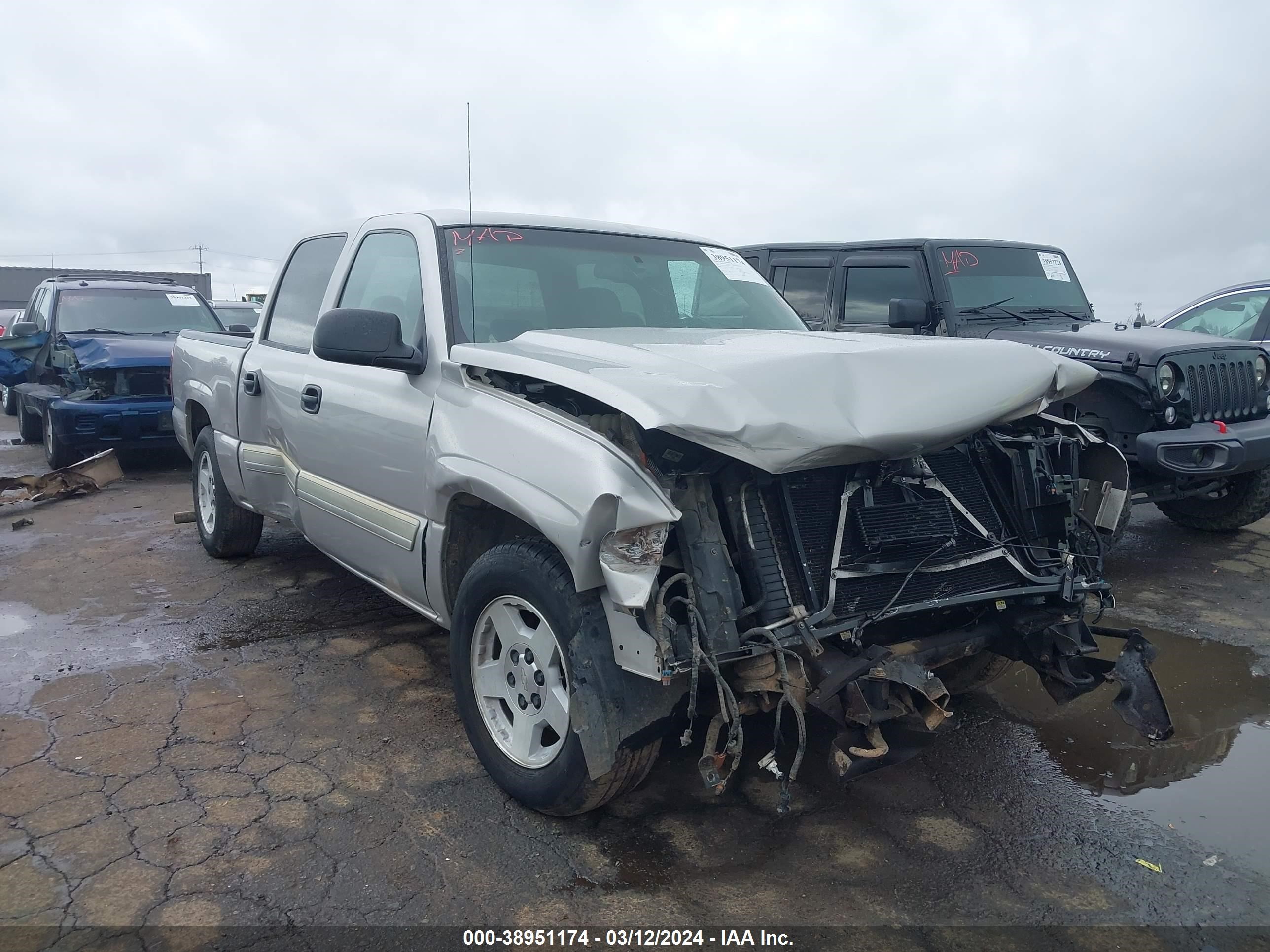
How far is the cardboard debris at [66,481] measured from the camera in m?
7.52

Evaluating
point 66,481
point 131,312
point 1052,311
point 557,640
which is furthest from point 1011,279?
point 131,312

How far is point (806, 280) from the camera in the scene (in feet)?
23.7

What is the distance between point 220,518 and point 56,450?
14.0ft

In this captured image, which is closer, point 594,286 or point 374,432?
point 374,432

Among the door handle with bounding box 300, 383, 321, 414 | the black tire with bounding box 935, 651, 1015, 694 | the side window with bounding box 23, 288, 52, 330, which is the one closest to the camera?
the black tire with bounding box 935, 651, 1015, 694

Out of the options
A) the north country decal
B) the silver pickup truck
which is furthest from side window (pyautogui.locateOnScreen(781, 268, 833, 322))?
the silver pickup truck

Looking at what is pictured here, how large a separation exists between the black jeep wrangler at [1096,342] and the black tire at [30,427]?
8.66 metres

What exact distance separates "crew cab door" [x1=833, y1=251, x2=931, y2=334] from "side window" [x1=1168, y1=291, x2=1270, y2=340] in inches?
131

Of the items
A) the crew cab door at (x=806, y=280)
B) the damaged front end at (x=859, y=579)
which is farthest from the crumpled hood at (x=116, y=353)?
the damaged front end at (x=859, y=579)

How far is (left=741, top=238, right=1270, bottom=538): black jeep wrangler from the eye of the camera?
549 cm

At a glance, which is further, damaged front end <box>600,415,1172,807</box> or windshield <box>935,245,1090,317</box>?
windshield <box>935,245,1090,317</box>

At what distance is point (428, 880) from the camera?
2.60 m

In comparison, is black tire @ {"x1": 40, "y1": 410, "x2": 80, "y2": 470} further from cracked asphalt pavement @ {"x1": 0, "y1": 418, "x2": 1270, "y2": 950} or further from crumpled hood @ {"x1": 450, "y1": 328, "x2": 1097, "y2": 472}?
crumpled hood @ {"x1": 450, "y1": 328, "x2": 1097, "y2": 472}

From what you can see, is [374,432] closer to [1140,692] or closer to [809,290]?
[1140,692]
